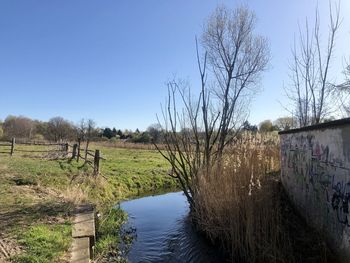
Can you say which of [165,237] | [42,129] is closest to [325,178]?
[165,237]

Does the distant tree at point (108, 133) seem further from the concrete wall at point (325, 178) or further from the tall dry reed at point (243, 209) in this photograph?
the concrete wall at point (325, 178)

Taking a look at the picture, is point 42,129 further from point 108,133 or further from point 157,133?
point 157,133

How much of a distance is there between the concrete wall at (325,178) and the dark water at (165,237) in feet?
6.92

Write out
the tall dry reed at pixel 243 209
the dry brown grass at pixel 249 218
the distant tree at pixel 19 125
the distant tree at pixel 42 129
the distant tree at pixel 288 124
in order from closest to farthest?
the dry brown grass at pixel 249 218, the tall dry reed at pixel 243 209, the distant tree at pixel 288 124, the distant tree at pixel 42 129, the distant tree at pixel 19 125

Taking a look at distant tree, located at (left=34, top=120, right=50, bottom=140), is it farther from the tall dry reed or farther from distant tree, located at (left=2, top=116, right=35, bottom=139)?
the tall dry reed

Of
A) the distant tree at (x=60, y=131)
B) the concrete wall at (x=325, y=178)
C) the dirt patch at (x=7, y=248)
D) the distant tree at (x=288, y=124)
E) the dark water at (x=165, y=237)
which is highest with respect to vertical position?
the distant tree at (x=60, y=131)

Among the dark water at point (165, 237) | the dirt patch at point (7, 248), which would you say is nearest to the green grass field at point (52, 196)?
the dirt patch at point (7, 248)

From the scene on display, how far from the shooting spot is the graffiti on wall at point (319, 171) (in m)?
5.61

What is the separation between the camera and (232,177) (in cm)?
812

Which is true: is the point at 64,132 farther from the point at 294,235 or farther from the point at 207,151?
the point at 294,235

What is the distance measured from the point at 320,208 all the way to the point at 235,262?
1775 mm

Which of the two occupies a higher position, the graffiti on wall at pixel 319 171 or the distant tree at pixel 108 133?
the distant tree at pixel 108 133

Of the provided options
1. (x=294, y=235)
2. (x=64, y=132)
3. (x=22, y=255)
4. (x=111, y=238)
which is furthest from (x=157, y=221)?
(x=64, y=132)

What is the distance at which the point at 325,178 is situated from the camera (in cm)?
652
